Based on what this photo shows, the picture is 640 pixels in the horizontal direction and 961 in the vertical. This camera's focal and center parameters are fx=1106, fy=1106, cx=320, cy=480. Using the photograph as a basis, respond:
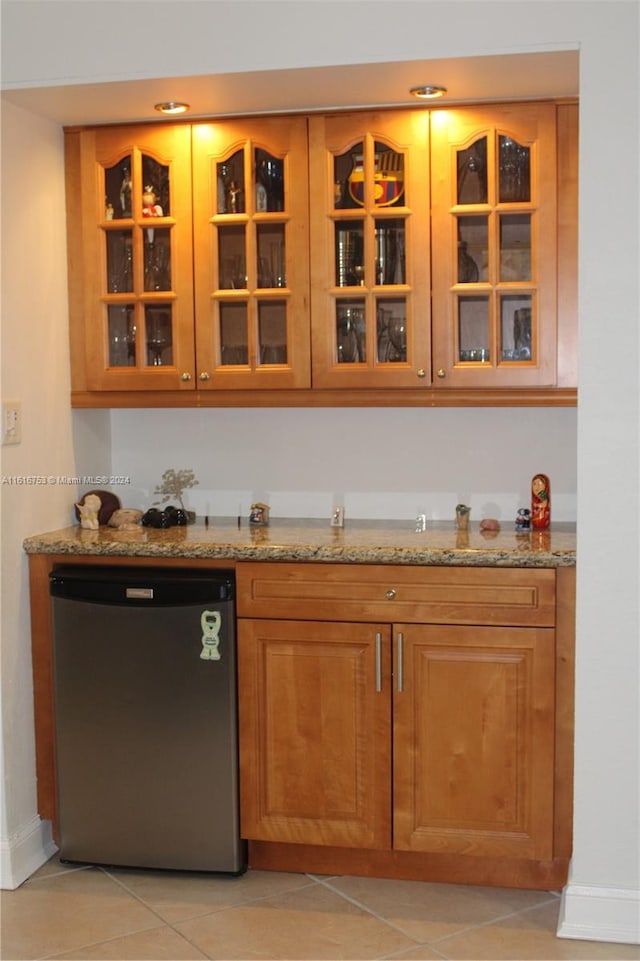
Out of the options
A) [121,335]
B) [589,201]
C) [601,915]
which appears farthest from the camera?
[121,335]

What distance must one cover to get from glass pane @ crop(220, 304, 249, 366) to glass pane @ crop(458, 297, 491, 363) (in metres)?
0.63

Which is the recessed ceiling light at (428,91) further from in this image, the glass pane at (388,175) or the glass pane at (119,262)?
the glass pane at (119,262)

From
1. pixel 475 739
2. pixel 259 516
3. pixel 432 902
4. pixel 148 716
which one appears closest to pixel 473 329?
pixel 259 516

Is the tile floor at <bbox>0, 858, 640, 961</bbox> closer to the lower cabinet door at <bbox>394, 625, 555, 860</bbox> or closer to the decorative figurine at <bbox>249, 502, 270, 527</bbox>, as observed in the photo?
the lower cabinet door at <bbox>394, 625, 555, 860</bbox>

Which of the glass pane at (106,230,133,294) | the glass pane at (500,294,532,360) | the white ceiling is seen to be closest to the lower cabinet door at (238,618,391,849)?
the glass pane at (500,294,532,360)

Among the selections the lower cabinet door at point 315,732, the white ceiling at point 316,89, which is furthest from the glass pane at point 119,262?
the lower cabinet door at point 315,732

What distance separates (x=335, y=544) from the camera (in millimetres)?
2977

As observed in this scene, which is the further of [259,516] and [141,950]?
[259,516]

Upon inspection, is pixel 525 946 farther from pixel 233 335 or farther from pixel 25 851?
pixel 233 335

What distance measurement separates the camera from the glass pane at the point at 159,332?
3289mm

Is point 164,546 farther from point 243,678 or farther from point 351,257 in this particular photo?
point 351,257

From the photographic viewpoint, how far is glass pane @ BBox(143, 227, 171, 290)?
3.27m

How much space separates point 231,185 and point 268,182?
111 mm

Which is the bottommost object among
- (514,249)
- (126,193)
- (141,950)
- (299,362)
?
(141,950)
